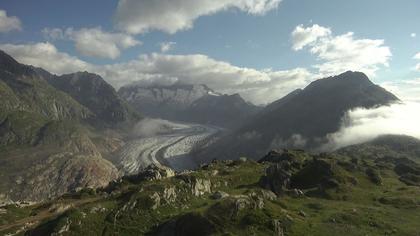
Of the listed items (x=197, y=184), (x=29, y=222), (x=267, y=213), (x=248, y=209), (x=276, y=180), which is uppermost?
(x=248, y=209)

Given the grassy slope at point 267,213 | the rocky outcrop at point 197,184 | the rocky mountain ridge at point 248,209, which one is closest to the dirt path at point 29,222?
A: the rocky mountain ridge at point 248,209

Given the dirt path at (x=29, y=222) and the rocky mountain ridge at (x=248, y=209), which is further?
the dirt path at (x=29, y=222)

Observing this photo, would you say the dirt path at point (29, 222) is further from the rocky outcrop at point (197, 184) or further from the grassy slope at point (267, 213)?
the rocky outcrop at point (197, 184)

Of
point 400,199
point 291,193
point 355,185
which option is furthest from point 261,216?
point 355,185

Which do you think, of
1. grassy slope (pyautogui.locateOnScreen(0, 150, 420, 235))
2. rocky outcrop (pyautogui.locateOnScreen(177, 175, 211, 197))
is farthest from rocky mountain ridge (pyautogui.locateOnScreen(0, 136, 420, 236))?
rocky outcrop (pyautogui.locateOnScreen(177, 175, 211, 197))

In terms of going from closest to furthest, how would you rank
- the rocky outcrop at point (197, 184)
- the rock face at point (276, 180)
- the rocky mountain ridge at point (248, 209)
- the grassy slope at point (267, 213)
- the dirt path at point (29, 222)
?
the grassy slope at point (267, 213) < the rocky mountain ridge at point (248, 209) < the dirt path at point (29, 222) < the rocky outcrop at point (197, 184) < the rock face at point (276, 180)

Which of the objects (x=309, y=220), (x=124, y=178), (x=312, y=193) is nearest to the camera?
(x=309, y=220)

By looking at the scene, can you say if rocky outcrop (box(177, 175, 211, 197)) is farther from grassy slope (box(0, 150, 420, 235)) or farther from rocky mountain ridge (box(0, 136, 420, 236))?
grassy slope (box(0, 150, 420, 235))

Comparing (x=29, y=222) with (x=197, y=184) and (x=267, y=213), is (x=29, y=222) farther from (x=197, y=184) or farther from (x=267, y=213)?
(x=267, y=213)

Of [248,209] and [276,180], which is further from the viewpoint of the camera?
[276,180]

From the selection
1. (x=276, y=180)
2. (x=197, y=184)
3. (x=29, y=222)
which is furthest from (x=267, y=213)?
(x=29, y=222)

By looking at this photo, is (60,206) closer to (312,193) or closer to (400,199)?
(312,193)
